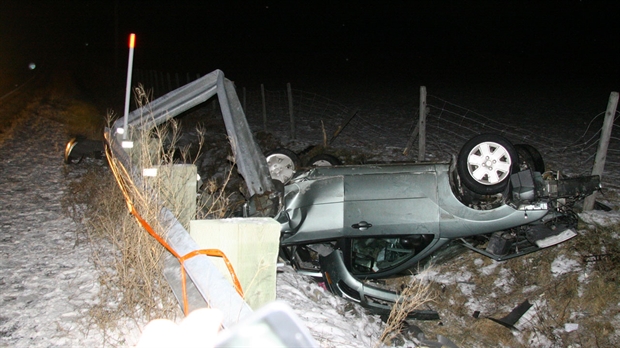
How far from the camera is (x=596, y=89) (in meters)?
18.0

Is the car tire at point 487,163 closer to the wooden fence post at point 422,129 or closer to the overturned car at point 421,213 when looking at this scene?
the overturned car at point 421,213

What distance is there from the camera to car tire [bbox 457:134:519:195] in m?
5.12

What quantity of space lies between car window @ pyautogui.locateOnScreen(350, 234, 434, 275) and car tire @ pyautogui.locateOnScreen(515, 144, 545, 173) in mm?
1648

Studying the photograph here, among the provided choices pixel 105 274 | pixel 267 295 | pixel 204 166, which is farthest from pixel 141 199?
pixel 204 166

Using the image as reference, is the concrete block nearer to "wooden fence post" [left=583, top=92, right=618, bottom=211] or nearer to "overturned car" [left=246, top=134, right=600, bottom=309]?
"overturned car" [left=246, top=134, right=600, bottom=309]

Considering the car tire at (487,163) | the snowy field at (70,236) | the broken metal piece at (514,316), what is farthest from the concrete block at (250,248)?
the broken metal piece at (514,316)

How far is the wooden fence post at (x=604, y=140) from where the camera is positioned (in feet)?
19.6

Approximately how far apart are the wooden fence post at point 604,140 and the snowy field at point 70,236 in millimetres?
200

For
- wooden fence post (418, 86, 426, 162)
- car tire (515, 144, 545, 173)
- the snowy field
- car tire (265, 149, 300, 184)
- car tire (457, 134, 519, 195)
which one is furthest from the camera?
wooden fence post (418, 86, 426, 162)

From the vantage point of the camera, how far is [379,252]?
5.50 metres

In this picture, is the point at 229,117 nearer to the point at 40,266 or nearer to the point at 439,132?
the point at 40,266

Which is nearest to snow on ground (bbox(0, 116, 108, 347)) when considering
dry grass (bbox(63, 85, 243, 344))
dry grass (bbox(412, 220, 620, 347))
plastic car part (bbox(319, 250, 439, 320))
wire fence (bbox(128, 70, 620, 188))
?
dry grass (bbox(63, 85, 243, 344))

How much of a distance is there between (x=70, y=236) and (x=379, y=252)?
362 cm

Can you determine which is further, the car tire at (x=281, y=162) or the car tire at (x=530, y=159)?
the car tire at (x=281, y=162)
